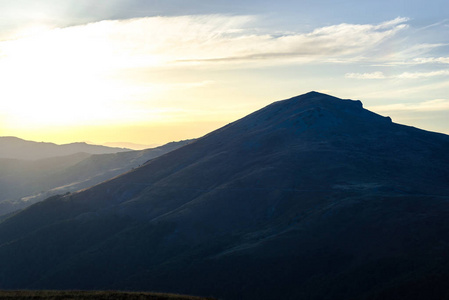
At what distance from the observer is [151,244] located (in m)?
127

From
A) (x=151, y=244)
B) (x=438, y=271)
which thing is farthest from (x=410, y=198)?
(x=151, y=244)

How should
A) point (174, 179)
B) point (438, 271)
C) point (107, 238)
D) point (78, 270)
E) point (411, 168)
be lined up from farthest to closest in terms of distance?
1. point (174, 179)
2. point (411, 168)
3. point (107, 238)
4. point (78, 270)
5. point (438, 271)

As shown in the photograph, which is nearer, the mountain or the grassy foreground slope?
the grassy foreground slope

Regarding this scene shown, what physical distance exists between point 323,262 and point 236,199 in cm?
5592

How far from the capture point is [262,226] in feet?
399

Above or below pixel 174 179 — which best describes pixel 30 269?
below

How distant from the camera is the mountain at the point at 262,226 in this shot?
83.8 metres

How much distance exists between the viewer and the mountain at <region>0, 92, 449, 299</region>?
83.8 meters

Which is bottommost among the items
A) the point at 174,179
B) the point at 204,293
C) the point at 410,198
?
the point at 204,293

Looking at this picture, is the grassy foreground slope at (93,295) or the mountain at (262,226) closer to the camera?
the grassy foreground slope at (93,295)

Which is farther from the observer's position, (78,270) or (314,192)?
(314,192)

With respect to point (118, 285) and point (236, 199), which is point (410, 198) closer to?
point (236, 199)

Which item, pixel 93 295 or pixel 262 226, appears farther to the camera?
pixel 262 226

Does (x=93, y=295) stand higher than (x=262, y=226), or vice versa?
(x=93, y=295)
